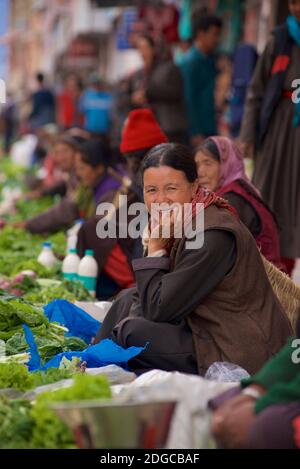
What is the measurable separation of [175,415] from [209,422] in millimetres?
178

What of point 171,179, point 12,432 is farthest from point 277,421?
point 171,179

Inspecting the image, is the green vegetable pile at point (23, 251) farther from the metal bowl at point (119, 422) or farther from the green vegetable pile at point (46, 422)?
the metal bowl at point (119, 422)

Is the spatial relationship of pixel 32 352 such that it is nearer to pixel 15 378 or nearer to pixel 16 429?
pixel 15 378

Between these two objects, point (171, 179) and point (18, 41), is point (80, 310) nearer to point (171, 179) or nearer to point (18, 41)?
point (171, 179)

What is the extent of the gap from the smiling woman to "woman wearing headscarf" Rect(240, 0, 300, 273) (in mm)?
2758

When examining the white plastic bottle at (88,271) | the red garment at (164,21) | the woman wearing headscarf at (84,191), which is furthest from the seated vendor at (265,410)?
the red garment at (164,21)

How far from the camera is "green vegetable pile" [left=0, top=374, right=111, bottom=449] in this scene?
11.8 feet

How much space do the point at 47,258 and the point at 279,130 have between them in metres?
1.84

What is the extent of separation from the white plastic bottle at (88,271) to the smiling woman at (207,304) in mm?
2132

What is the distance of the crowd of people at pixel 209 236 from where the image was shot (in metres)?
3.75

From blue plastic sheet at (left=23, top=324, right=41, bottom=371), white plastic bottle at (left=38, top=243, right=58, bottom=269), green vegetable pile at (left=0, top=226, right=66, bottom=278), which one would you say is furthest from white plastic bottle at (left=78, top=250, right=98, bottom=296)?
blue plastic sheet at (left=23, top=324, right=41, bottom=371)

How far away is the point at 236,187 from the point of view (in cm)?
649

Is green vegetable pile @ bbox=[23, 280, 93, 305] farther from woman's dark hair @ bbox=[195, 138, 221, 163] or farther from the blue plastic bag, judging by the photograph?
the blue plastic bag

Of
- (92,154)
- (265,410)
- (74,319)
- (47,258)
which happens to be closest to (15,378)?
(265,410)
